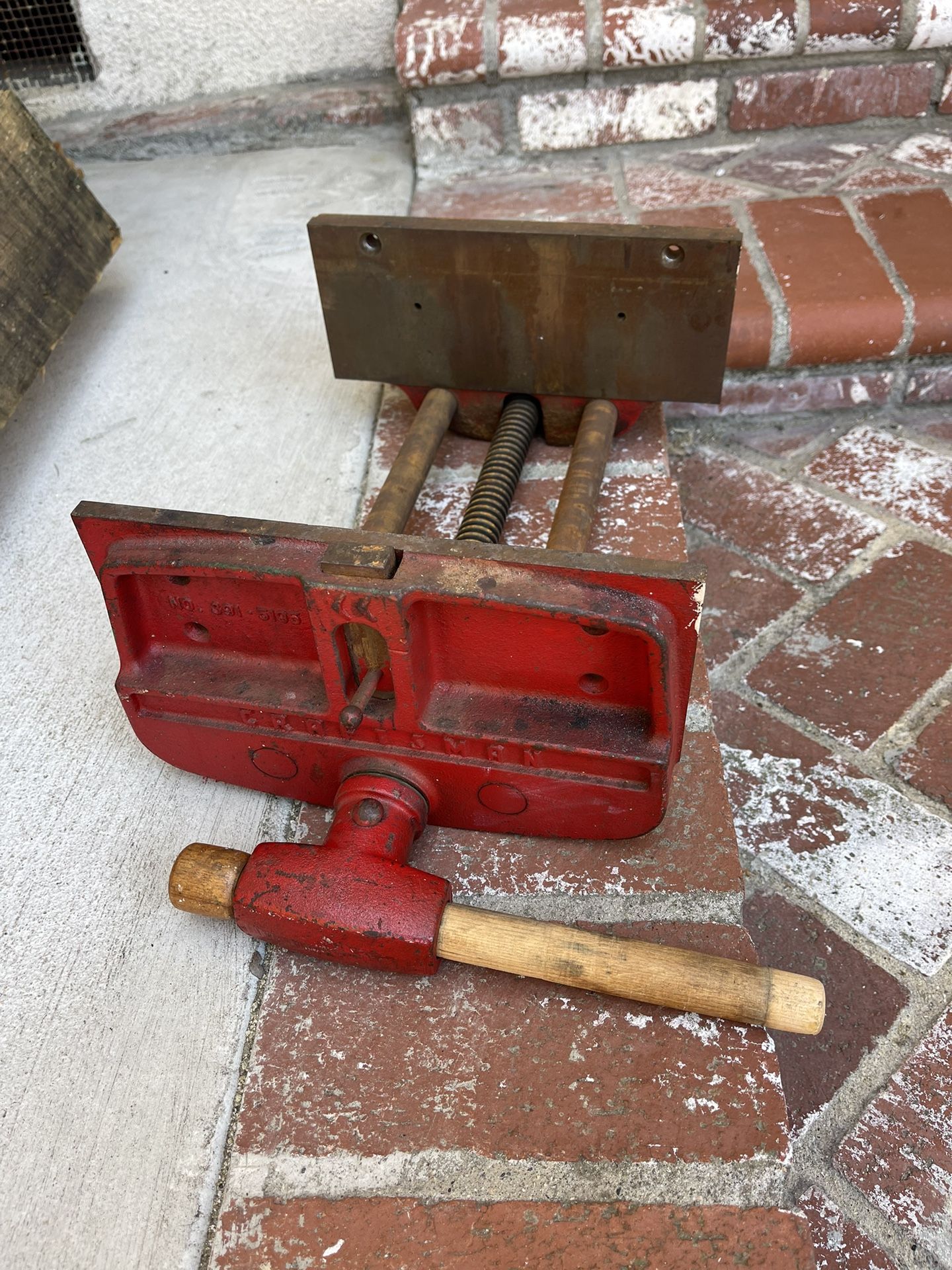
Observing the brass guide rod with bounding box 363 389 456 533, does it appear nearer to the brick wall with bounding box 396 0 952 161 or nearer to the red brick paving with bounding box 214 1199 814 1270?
the red brick paving with bounding box 214 1199 814 1270

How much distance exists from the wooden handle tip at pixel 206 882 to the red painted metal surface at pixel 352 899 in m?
0.01

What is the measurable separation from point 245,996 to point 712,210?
2017 mm

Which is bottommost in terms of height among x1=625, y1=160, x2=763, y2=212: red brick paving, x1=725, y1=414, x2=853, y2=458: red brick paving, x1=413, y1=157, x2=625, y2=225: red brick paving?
x1=725, y1=414, x2=853, y2=458: red brick paving

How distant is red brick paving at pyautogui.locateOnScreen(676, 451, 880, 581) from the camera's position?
180cm

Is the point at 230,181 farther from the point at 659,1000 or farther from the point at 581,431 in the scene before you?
the point at 659,1000

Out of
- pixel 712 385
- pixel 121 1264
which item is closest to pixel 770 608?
pixel 712 385

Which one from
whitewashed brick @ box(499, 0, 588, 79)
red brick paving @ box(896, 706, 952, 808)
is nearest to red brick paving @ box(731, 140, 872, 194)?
whitewashed brick @ box(499, 0, 588, 79)

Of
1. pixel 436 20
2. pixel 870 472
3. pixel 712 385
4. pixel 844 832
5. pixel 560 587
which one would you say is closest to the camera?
pixel 560 587

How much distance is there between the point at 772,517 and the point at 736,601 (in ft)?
0.80

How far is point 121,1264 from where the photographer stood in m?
0.96

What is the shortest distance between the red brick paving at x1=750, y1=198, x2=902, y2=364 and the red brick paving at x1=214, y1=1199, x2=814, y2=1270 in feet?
5.29

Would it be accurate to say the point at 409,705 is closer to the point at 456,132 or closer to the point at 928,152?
the point at 456,132

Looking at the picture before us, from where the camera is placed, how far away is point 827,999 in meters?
1.23

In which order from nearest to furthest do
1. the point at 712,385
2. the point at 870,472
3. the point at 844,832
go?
the point at 844,832, the point at 712,385, the point at 870,472
